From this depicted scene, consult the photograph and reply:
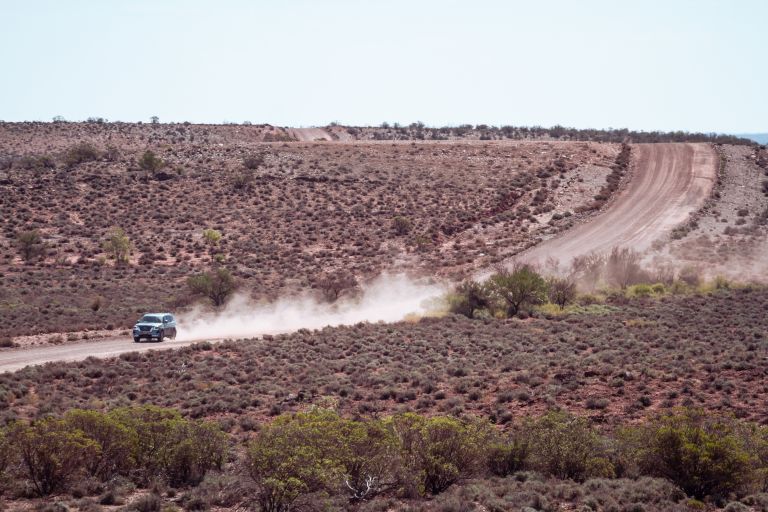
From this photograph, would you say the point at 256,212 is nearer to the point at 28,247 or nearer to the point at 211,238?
the point at 211,238

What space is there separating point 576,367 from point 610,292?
921 inches

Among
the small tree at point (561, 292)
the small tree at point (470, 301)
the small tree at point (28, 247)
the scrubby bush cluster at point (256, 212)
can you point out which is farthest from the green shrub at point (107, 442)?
the small tree at point (28, 247)

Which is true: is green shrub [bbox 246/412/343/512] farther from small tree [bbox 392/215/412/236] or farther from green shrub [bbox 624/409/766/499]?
small tree [bbox 392/215/412/236]

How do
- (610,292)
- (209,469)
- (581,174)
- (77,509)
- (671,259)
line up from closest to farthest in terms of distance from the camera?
(77,509), (209,469), (610,292), (671,259), (581,174)

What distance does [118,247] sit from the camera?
210 feet

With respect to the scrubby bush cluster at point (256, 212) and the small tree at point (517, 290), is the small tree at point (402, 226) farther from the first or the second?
the small tree at point (517, 290)

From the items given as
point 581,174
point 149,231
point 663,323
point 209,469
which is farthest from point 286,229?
point 209,469

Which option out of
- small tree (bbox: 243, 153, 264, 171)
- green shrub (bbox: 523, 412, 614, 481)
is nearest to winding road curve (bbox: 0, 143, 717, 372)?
small tree (bbox: 243, 153, 264, 171)

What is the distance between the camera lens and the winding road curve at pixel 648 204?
213ft

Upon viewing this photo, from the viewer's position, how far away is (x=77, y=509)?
52.6 feet

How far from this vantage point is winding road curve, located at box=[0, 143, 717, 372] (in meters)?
65.1

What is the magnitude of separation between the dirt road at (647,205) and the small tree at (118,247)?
101 feet

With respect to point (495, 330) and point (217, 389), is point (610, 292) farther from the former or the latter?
point (217, 389)

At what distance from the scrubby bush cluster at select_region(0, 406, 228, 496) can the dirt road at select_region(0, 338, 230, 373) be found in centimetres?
1479
